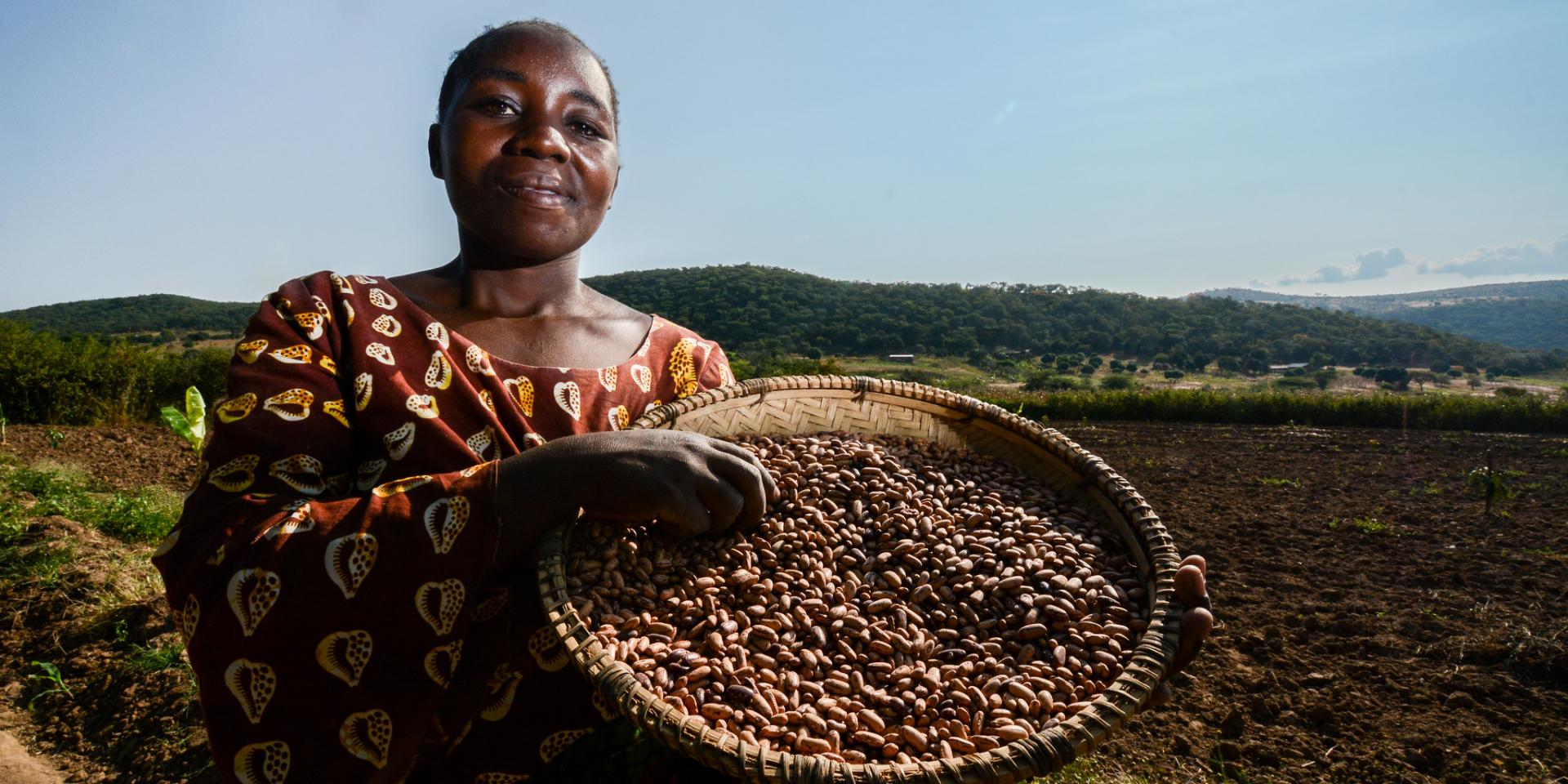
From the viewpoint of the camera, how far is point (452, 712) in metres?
1.32

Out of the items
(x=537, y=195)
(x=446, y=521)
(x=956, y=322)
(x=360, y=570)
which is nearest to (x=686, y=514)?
(x=446, y=521)

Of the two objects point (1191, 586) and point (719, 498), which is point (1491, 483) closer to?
point (1191, 586)

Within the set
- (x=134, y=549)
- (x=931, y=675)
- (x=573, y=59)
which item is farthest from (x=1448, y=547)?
(x=134, y=549)

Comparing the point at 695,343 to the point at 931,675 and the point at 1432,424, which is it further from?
the point at 1432,424

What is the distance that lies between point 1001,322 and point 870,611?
59.6m

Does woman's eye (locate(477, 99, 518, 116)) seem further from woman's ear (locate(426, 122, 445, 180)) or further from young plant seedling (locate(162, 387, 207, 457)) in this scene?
young plant seedling (locate(162, 387, 207, 457))

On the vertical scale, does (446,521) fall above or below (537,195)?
below

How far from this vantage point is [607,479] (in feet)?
4.00

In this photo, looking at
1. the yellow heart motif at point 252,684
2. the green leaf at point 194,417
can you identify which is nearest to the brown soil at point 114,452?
the green leaf at point 194,417

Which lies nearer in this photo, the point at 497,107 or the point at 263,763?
the point at 263,763

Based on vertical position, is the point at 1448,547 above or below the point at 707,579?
below

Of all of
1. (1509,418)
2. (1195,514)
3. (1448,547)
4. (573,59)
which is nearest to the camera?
(573,59)

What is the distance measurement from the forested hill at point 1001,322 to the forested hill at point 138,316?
24338 millimetres

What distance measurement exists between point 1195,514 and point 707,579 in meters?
9.17
